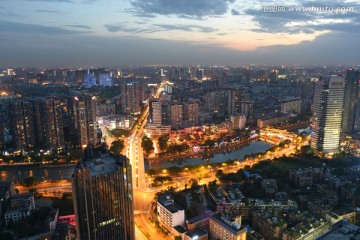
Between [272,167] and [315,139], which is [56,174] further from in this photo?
[315,139]

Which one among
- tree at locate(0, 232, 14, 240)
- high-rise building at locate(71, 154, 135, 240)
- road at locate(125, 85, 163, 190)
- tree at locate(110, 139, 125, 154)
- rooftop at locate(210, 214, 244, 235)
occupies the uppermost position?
high-rise building at locate(71, 154, 135, 240)

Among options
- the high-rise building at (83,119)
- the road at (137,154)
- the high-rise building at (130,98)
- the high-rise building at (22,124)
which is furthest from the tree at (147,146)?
the high-rise building at (130,98)

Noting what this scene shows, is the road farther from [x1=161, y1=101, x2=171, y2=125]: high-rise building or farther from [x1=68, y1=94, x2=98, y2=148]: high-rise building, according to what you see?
[x1=68, y1=94, x2=98, y2=148]: high-rise building

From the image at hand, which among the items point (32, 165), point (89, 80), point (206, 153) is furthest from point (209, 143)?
point (89, 80)

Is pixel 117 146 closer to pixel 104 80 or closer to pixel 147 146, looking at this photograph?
pixel 147 146

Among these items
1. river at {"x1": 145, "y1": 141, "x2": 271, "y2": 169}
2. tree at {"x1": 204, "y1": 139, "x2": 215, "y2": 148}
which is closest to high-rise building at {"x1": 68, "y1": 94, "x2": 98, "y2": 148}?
river at {"x1": 145, "y1": 141, "x2": 271, "y2": 169}

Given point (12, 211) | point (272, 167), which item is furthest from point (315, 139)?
point (12, 211)
